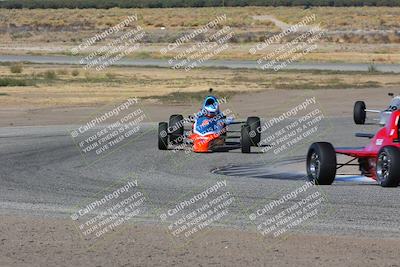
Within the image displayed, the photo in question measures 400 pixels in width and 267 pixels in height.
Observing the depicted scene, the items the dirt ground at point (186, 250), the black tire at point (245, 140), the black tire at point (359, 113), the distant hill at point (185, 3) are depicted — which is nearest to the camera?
the dirt ground at point (186, 250)

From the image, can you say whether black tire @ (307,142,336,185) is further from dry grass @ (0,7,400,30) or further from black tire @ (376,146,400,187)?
dry grass @ (0,7,400,30)

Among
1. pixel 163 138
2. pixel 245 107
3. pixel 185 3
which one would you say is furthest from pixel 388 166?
pixel 185 3

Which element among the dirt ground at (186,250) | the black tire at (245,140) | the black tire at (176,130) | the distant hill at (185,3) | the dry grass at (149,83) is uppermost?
the distant hill at (185,3)

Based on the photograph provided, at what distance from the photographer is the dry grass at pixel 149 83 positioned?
142ft

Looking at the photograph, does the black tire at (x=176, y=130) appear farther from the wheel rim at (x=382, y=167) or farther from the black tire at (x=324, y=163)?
the wheel rim at (x=382, y=167)

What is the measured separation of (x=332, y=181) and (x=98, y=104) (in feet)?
77.8

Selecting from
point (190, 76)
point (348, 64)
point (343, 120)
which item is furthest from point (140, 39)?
point (343, 120)

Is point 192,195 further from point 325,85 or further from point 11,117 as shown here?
point 325,85

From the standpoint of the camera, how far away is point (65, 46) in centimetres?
8975

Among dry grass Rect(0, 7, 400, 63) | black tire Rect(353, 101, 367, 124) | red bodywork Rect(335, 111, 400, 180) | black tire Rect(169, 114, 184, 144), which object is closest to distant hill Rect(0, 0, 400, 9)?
dry grass Rect(0, 7, 400, 63)

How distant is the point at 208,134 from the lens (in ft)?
80.5

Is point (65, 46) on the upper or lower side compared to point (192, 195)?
upper

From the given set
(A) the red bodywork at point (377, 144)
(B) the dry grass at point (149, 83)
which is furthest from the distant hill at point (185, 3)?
(A) the red bodywork at point (377, 144)

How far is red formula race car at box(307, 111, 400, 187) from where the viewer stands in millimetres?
16844
